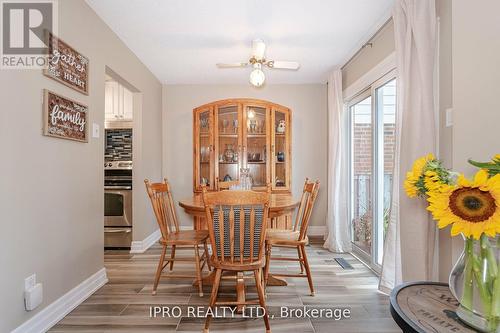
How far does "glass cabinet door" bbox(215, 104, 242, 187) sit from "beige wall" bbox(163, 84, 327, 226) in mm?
413

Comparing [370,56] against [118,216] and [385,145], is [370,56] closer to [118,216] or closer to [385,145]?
[385,145]

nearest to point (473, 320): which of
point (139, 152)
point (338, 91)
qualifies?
point (338, 91)

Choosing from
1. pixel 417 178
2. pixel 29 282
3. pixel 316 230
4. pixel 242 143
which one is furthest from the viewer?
pixel 316 230

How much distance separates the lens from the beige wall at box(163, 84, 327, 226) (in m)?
4.73

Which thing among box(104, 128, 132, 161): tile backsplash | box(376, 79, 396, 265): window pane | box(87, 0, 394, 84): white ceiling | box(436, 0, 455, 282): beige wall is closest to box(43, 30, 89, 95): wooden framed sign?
box(87, 0, 394, 84): white ceiling

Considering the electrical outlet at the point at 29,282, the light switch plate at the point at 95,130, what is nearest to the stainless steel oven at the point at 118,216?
the light switch plate at the point at 95,130

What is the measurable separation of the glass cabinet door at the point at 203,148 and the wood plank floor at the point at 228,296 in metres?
1.51

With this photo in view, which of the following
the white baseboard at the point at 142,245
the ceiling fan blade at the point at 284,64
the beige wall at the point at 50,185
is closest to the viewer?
the beige wall at the point at 50,185

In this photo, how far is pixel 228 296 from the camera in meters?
2.48

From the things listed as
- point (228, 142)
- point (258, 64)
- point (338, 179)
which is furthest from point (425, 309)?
point (228, 142)

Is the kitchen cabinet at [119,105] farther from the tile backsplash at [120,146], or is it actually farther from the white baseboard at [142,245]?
the white baseboard at [142,245]

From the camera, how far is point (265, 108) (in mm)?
4453

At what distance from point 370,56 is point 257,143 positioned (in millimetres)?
1994

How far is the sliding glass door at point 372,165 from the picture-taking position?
9.90 feet
